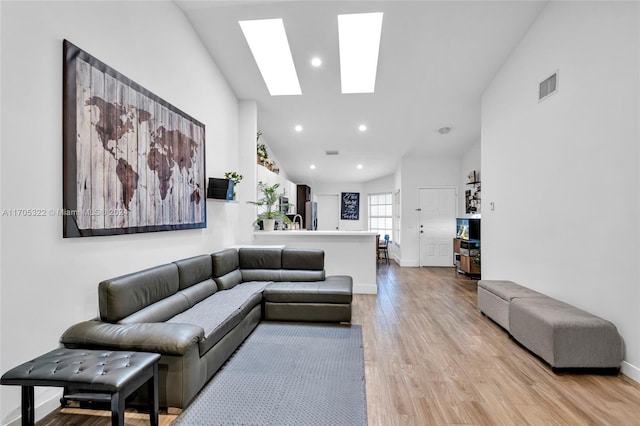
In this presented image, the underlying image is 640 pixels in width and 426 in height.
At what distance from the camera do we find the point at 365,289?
15.6ft

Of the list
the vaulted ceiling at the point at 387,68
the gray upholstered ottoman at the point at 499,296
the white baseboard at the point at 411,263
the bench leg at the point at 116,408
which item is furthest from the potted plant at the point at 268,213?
the white baseboard at the point at 411,263

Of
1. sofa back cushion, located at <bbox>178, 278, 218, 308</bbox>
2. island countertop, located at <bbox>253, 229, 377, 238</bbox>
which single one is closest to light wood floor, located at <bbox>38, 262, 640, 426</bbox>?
sofa back cushion, located at <bbox>178, 278, 218, 308</bbox>

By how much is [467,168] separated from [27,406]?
7.70 metres

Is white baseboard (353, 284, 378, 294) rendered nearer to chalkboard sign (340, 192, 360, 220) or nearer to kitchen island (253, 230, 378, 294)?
kitchen island (253, 230, 378, 294)

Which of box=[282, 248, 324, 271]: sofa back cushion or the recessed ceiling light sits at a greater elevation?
the recessed ceiling light

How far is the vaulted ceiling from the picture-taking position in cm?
332

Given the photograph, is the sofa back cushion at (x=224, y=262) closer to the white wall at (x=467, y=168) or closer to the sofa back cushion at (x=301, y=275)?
the sofa back cushion at (x=301, y=275)

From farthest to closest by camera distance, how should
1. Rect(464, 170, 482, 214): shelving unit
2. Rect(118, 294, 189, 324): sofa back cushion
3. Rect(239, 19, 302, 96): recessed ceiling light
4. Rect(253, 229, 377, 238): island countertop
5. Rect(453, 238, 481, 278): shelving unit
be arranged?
Rect(464, 170, 482, 214): shelving unit
Rect(453, 238, 481, 278): shelving unit
Rect(253, 229, 377, 238): island countertop
Rect(239, 19, 302, 96): recessed ceiling light
Rect(118, 294, 189, 324): sofa back cushion

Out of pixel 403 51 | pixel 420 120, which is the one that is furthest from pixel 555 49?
pixel 420 120

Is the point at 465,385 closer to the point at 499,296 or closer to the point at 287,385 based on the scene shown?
the point at 287,385

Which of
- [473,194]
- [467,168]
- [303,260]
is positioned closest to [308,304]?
[303,260]

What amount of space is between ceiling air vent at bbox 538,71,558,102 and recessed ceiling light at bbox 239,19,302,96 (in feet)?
10.1

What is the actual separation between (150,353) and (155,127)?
6.72 ft

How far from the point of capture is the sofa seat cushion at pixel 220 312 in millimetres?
2246
